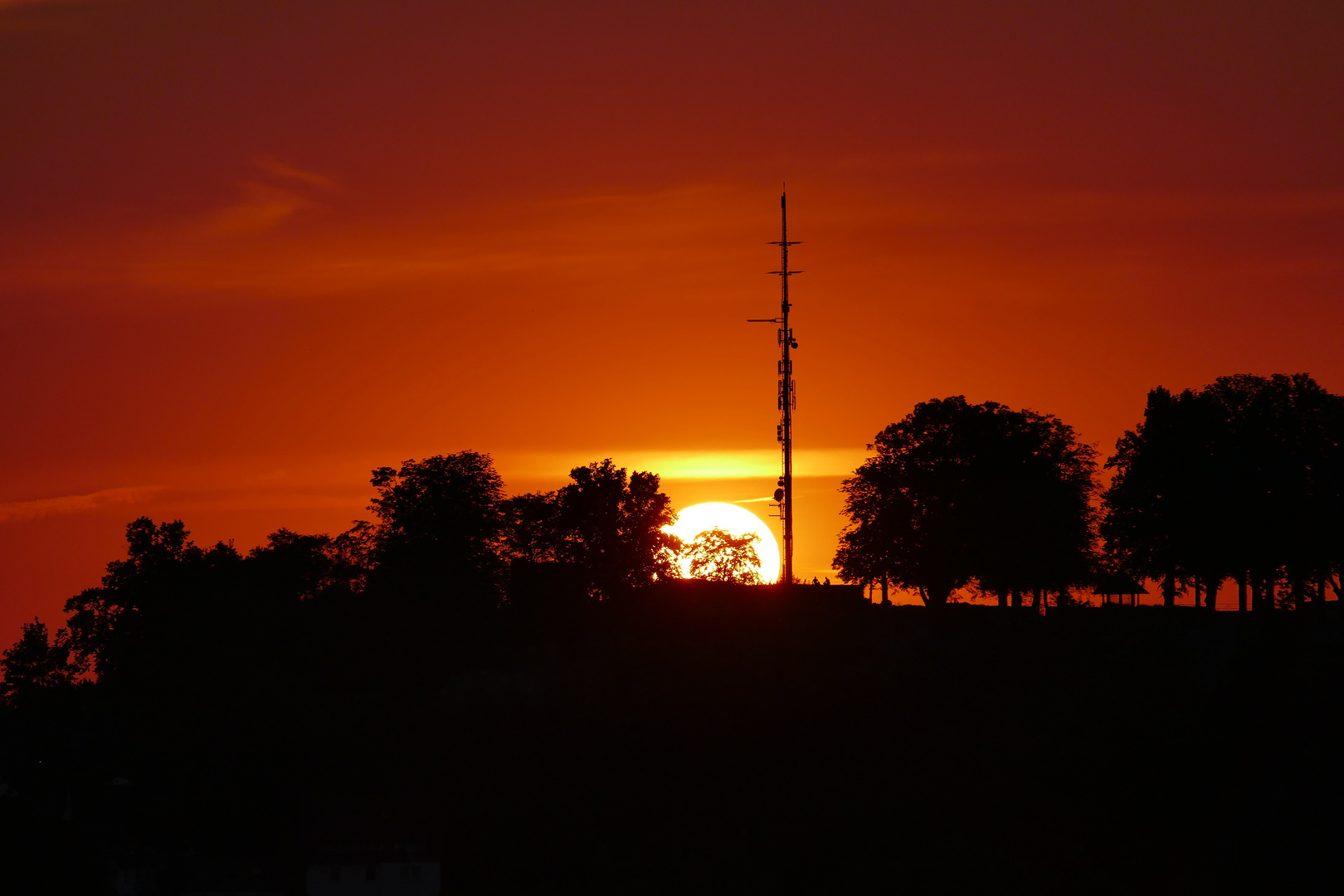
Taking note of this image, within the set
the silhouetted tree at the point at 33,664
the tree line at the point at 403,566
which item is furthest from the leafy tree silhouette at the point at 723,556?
the silhouetted tree at the point at 33,664

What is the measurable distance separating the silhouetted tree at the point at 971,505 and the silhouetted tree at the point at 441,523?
24.0m

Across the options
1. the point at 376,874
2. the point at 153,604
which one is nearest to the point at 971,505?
the point at 376,874

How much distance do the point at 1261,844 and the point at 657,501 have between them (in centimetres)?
4463

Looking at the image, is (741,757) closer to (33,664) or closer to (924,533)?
(924,533)

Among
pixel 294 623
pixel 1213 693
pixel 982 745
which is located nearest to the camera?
pixel 1213 693

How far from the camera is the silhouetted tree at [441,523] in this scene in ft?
314

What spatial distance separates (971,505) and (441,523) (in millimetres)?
36064

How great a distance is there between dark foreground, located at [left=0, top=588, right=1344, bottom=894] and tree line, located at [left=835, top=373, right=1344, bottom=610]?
10260 mm

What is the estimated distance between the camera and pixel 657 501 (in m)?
96.1

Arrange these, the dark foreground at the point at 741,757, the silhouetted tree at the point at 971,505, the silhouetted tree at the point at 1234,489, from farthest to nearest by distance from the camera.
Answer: the silhouetted tree at the point at 971,505
the silhouetted tree at the point at 1234,489
the dark foreground at the point at 741,757

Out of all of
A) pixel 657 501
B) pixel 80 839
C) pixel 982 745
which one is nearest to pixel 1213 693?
pixel 982 745

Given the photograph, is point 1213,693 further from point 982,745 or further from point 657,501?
point 657,501

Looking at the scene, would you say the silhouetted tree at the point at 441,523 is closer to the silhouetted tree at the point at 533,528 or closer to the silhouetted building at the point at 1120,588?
the silhouetted tree at the point at 533,528

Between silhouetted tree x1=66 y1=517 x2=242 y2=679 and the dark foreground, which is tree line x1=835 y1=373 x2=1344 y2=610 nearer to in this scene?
the dark foreground
